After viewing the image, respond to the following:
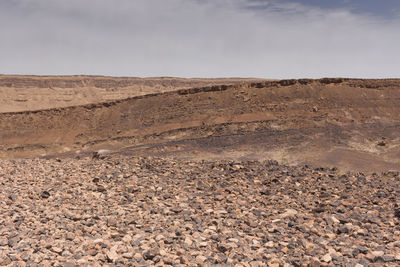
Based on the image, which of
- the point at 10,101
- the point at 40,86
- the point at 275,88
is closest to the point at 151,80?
the point at 40,86

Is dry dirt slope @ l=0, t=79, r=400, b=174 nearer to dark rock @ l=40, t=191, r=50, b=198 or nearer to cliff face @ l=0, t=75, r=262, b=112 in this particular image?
dark rock @ l=40, t=191, r=50, b=198

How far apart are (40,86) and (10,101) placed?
6584 mm

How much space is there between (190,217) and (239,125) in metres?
16.6

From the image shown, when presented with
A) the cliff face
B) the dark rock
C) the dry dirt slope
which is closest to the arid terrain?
the dark rock

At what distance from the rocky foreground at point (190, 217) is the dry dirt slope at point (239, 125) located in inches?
283

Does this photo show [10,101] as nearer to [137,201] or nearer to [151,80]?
[151,80]

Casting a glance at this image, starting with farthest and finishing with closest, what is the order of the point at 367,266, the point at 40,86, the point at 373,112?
1. the point at 40,86
2. the point at 373,112
3. the point at 367,266

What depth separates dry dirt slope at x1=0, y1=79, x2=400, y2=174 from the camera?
1956 cm

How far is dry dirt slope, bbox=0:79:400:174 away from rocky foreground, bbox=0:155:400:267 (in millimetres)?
7198

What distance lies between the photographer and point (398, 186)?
10406mm

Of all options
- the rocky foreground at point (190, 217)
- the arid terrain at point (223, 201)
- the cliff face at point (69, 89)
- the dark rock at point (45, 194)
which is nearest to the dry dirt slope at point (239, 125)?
the arid terrain at point (223, 201)

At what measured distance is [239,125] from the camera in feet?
77.4

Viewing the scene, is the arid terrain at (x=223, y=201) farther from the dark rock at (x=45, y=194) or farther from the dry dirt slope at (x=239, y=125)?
the dry dirt slope at (x=239, y=125)

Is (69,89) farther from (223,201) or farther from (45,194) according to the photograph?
(223,201)
